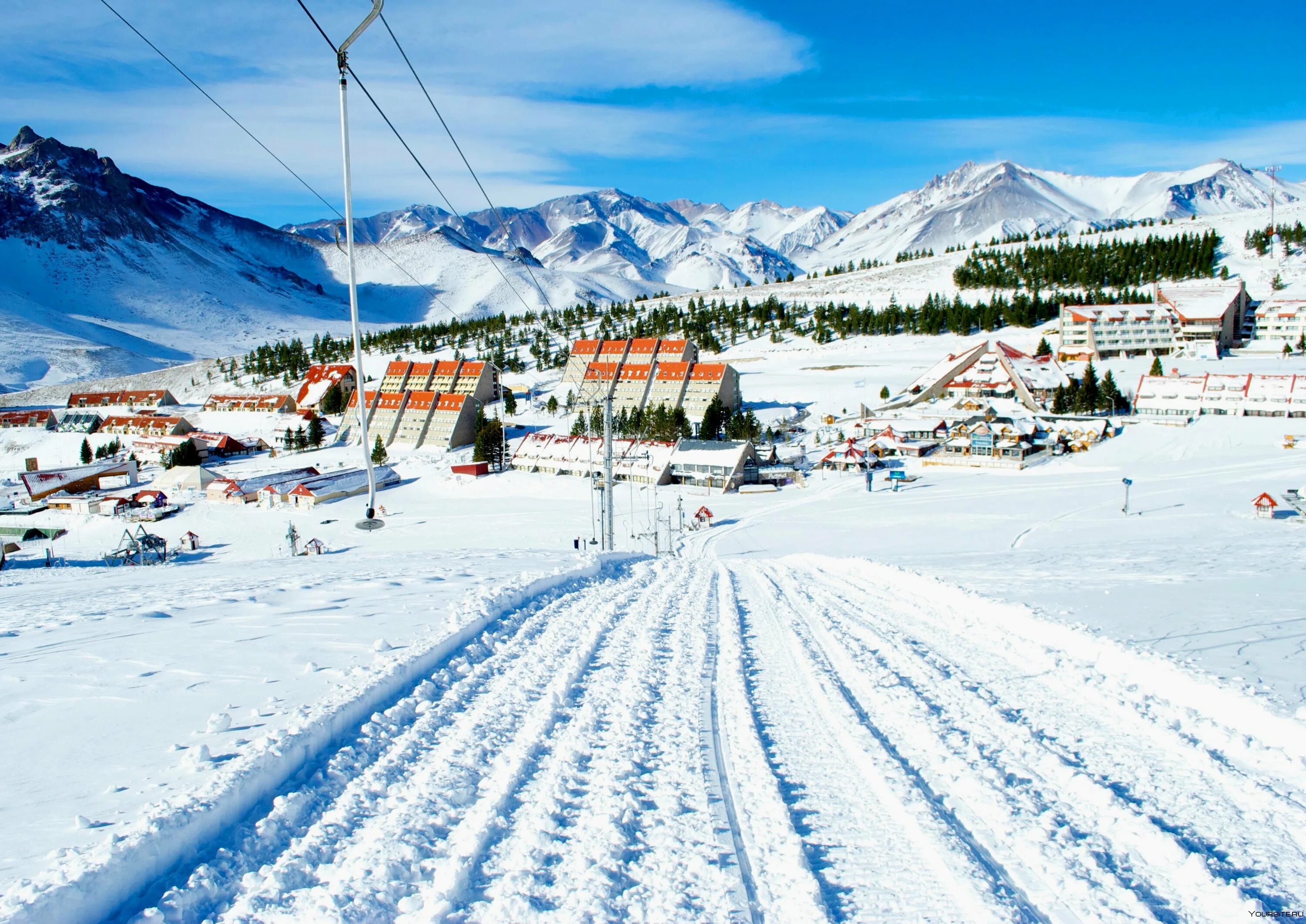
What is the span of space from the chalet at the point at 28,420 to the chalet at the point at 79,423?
100 centimetres

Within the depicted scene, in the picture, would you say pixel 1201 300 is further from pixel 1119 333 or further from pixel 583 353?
pixel 583 353

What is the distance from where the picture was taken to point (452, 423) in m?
52.2

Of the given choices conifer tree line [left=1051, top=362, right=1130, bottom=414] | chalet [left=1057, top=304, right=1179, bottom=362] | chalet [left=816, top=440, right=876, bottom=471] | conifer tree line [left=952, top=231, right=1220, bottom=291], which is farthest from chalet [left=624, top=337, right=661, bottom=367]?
conifer tree line [left=952, top=231, right=1220, bottom=291]

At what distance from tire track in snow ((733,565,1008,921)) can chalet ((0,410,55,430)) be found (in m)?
81.0

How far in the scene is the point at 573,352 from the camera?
60562mm

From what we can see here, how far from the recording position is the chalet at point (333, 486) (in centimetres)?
3562

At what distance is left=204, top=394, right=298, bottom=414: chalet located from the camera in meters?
66.5

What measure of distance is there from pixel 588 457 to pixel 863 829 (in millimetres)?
35791

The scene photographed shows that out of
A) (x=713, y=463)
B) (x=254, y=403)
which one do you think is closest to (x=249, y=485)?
(x=713, y=463)

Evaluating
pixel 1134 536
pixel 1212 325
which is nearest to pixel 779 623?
pixel 1134 536

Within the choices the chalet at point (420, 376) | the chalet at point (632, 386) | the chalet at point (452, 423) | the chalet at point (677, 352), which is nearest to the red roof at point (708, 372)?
the chalet at point (677, 352)

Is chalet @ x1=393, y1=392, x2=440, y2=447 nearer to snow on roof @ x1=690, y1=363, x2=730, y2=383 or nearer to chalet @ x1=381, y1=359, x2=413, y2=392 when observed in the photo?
chalet @ x1=381, y1=359, x2=413, y2=392

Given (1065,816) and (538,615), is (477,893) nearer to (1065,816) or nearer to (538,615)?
(1065,816)

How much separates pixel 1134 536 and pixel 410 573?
17.6 metres
